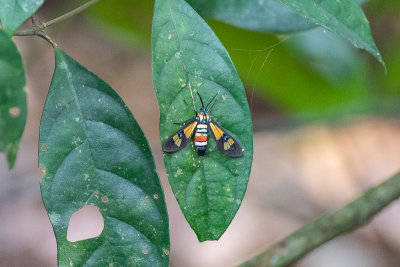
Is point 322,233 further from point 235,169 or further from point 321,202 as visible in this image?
point 321,202

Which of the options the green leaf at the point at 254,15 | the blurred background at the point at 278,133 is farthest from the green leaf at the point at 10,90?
the blurred background at the point at 278,133

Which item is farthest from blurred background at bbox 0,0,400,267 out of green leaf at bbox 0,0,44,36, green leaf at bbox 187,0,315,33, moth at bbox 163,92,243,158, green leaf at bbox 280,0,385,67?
green leaf at bbox 0,0,44,36

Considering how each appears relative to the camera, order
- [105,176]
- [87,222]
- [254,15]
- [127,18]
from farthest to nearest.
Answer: [87,222] → [127,18] → [254,15] → [105,176]

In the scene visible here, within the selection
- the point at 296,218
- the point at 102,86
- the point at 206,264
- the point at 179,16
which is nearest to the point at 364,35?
the point at 179,16

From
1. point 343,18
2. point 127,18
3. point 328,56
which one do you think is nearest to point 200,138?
point 343,18

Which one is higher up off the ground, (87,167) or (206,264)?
(87,167)

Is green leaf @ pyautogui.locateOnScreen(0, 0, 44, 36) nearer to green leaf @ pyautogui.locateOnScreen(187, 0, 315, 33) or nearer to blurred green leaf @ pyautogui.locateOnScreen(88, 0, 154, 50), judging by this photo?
green leaf @ pyautogui.locateOnScreen(187, 0, 315, 33)

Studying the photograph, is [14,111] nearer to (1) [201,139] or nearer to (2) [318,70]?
(1) [201,139]
